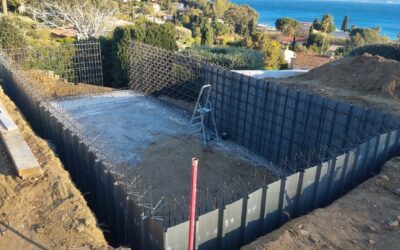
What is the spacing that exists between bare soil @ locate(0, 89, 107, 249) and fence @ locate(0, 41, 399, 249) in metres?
0.63

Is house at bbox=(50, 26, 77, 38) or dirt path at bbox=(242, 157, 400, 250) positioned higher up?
house at bbox=(50, 26, 77, 38)

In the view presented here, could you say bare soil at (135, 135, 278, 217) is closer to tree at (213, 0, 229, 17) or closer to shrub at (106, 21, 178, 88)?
shrub at (106, 21, 178, 88)

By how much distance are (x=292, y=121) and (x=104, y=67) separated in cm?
1117

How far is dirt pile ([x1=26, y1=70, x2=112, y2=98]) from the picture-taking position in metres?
16.2

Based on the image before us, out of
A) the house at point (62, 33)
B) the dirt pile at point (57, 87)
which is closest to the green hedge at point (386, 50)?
the dirt pile at point (57, 87)

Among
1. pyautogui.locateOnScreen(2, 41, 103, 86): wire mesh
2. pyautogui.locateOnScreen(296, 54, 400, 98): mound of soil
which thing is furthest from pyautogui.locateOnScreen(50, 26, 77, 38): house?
pyautogui.locateOnScreen(296, 54, 400, 98): mound of soil

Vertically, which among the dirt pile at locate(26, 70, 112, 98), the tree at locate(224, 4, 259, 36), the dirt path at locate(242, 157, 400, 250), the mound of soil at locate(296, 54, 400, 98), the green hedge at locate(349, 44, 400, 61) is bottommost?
the dirt pile at locate(26, 70, 112, 98)

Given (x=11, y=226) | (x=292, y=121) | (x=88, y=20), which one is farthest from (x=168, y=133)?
(x=88, y=20)

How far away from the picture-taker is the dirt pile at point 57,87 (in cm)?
1617

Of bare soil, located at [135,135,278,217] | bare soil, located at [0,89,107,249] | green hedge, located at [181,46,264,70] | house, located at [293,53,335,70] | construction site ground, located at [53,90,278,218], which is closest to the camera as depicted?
bare soil, located at [0,89,107,249]

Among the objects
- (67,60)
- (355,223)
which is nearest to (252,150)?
(355,223)

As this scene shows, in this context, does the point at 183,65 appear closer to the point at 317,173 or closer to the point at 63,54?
the point at 63,54

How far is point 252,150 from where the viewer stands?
12.0 m

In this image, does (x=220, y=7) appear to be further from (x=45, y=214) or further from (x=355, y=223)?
(x=45, y=214)
